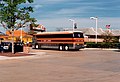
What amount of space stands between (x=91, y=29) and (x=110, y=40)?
2978 centimetres

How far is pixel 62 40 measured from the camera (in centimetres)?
4922

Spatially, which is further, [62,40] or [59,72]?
[62,40]

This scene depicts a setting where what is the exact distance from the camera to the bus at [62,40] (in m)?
47.5

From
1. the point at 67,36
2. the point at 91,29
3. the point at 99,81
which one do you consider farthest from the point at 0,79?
the point at 91,29

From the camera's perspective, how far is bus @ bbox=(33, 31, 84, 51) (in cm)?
4750

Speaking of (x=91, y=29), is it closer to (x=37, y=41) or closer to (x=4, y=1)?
(x=37, y=41)

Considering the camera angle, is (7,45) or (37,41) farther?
(37,41)

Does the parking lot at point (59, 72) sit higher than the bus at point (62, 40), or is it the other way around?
the bus at point (62, 40)

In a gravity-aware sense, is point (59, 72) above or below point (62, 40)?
below

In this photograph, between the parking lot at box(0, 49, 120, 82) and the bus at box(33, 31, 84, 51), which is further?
the bus at box(33, 31, 84, 51)

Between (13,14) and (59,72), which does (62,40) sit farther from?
(59,72)

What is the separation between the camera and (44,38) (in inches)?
2074

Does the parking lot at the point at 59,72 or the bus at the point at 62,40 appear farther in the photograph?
the bus at the point at 62,40

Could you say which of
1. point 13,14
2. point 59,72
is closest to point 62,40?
point 13,14
